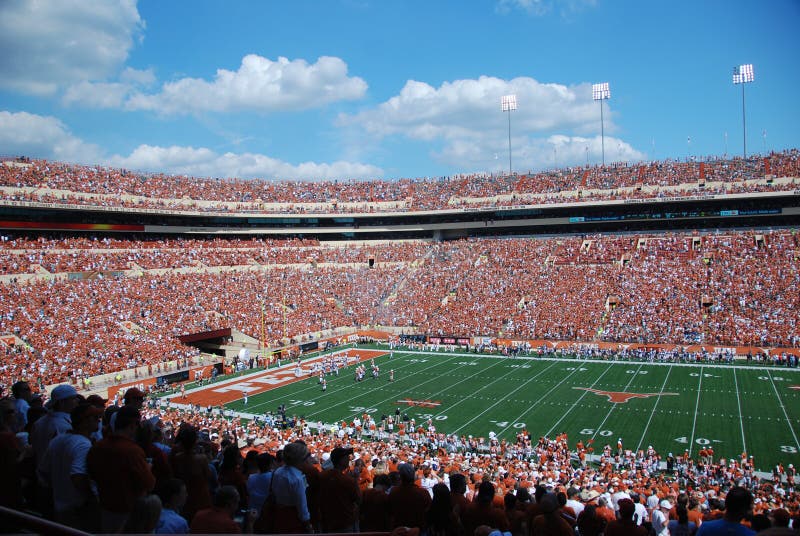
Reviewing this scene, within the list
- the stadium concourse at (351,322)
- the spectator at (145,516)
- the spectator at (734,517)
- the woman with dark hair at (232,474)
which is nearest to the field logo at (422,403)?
the stadium concourse at (351,322)

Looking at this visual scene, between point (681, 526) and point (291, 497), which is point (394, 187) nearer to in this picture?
point (681, 526)

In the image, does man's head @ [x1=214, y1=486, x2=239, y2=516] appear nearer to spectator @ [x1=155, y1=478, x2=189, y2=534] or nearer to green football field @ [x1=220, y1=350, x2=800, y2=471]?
spectator @ [x1=155, y1=478, x2=189, y2=534]

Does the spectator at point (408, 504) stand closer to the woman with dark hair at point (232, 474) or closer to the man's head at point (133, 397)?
the woman with dark hair at point (232, 474)

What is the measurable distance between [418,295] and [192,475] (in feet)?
135

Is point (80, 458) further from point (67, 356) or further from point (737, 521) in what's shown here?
point (67, 356)

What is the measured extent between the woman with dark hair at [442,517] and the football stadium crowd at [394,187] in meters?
41.8

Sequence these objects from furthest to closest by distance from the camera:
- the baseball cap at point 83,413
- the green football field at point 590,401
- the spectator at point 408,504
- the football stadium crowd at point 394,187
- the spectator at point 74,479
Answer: the football stadium crowd at point 394,187, the green football field at point 590,401, the spectator at point 408,504, the baseball cap at point 83,413, the spectator at point 74,479

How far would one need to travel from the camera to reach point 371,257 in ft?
181

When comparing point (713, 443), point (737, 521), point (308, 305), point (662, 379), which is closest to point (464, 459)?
point (713, 443)

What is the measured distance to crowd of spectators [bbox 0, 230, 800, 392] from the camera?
30.8m

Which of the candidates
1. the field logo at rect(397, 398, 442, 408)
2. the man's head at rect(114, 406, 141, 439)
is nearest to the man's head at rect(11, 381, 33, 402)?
the man's head at rect(114, 406, 141, 439)

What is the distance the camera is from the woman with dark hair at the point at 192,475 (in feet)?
17.9

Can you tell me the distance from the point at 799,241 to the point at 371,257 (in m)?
33.6

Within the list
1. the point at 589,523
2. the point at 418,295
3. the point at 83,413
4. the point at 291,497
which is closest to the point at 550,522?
the point at 589,523
